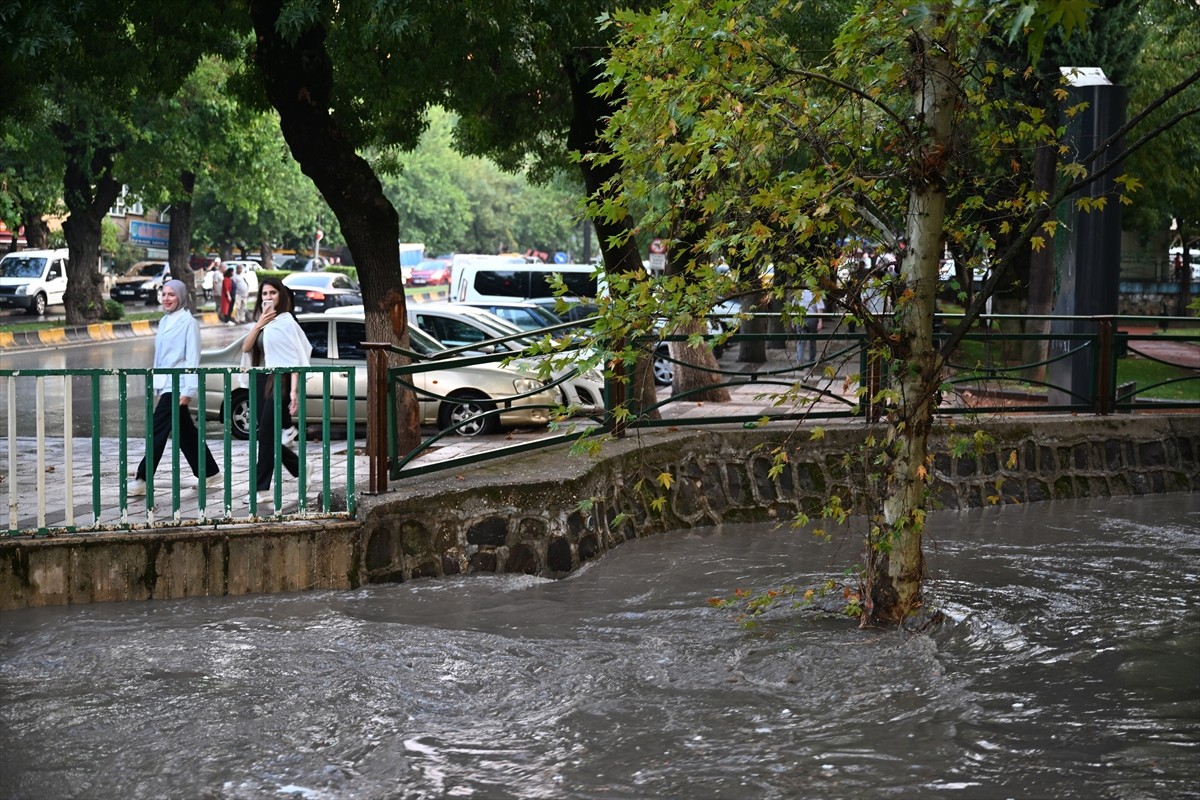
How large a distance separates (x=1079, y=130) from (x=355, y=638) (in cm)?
946

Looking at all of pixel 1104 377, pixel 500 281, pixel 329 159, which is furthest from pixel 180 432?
pixel 500 281

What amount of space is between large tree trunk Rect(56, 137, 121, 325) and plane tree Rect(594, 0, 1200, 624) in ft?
89.0

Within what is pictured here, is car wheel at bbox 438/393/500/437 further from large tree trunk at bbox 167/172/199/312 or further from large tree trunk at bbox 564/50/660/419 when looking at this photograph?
large tree trunk at bbox 167/172/199/312

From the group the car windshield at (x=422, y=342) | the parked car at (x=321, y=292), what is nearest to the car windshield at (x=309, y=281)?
the parked car at (x=321, y=292)

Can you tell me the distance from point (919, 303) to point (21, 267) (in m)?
39.4

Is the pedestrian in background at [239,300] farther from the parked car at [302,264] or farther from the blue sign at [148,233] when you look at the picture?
the blue sign at [148,233]

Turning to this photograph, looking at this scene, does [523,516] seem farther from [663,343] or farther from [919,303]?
[663,343]

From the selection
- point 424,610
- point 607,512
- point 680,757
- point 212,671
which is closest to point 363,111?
point 607,512

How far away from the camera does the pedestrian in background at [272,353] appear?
9.16 m

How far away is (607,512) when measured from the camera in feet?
32.8

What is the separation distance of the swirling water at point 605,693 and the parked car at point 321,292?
101ft

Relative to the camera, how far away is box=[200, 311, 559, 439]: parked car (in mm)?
14023

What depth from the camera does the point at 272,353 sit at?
31.8 ft

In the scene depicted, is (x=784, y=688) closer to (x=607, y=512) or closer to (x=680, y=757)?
(x=680, y=757)
